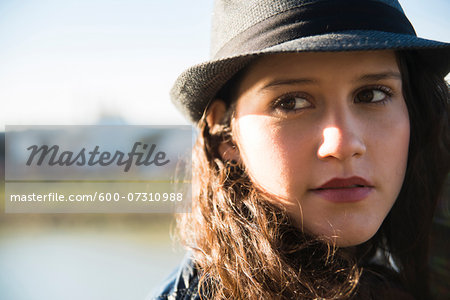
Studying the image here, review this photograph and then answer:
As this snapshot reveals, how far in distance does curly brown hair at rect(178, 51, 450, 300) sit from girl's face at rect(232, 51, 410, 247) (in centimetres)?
9

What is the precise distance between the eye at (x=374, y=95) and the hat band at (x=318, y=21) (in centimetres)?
20

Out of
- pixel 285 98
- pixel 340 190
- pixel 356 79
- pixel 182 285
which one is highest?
pixel 356 79

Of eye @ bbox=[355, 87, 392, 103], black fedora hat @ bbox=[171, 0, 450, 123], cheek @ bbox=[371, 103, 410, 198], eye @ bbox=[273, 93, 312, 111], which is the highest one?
black fedora hat @ bbox=[171, 0, 450, 123]

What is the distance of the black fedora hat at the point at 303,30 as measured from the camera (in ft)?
3.77

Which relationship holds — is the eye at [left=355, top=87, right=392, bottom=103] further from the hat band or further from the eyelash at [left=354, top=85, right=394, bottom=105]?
the hat band

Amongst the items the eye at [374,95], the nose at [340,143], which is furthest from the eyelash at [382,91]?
the nose at [340,143]

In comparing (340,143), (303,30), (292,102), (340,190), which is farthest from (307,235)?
(303,30)

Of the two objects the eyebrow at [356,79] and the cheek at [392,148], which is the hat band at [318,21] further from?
the cheek at [392,148]

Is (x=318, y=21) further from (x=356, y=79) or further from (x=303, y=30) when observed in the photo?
(x=356, y=79)

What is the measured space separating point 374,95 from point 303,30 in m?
0.34

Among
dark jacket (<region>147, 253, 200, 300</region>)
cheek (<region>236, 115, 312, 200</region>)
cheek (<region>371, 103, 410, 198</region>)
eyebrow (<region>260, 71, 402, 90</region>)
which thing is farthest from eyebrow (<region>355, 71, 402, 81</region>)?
dark jacket (<region>147, 253, 200, 300</region>)

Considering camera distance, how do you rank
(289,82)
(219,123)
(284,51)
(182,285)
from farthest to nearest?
(219,123), (182,285), (289,82), (284,51)

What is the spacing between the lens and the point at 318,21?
1.21 meters

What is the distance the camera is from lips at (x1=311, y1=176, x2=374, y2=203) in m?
1.22
